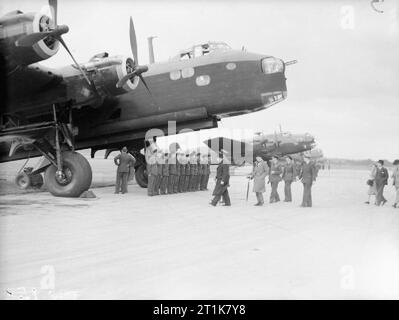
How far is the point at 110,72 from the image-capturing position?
11.4 meters

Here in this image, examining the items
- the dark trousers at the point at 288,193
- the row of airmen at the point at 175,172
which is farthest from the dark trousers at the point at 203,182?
the dark trousers at the point at 288,193

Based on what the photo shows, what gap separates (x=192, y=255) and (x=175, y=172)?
9.85 m

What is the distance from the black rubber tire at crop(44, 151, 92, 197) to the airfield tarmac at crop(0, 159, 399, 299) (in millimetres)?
2268

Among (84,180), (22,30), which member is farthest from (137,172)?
(22,30)

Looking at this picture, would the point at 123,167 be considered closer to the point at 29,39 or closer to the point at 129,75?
the point at 129,75

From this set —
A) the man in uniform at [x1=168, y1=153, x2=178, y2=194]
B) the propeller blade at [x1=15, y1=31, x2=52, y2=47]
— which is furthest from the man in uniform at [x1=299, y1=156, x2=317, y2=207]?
Answer: the propeller blade at [x1=15, y1=31, x2=52, y2=47]

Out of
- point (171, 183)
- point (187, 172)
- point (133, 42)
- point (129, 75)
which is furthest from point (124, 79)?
point (187, 172)

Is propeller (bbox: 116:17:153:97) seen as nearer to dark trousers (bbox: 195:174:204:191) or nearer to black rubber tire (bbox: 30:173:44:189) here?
dark trousers (bbox: 195:174:204:191)

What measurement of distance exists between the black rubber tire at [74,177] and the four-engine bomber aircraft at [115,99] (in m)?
0.03

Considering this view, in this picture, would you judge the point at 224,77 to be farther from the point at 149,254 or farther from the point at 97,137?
the point at 149,254

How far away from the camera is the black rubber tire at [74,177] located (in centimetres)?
1210

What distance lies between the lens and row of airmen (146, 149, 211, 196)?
14023mm
